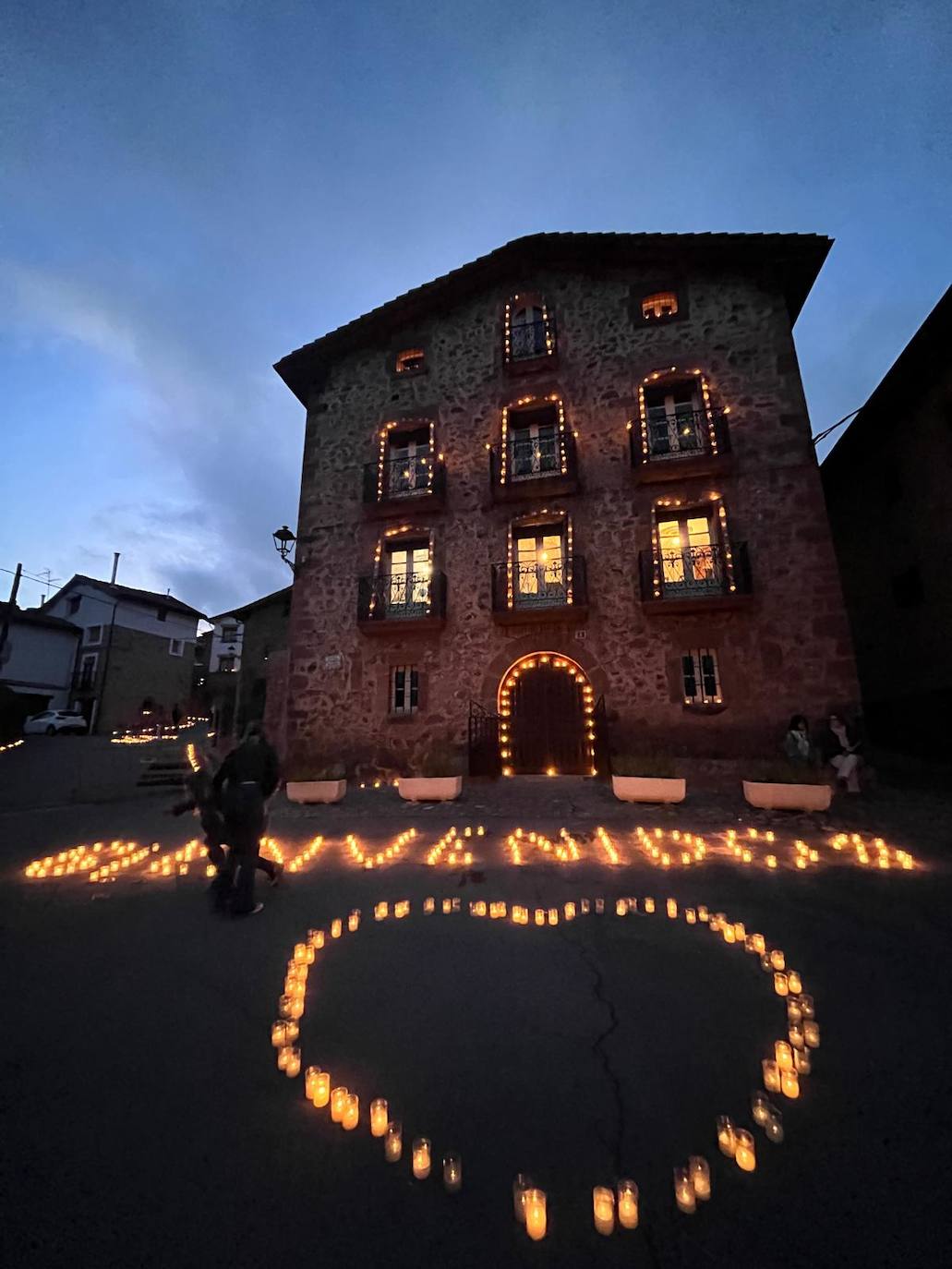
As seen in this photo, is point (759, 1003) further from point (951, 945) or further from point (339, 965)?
point (339, 965)

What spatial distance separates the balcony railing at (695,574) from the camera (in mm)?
10109

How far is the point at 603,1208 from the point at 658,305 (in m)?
15.6

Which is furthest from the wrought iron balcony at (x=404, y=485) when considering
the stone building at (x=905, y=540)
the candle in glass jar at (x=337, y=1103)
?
the candle in glass jar at (x=337, y=1103)

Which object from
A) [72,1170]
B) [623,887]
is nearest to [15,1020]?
[72,1170]

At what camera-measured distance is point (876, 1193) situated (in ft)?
5.28

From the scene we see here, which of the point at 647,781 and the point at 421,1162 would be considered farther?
the point at 647,781

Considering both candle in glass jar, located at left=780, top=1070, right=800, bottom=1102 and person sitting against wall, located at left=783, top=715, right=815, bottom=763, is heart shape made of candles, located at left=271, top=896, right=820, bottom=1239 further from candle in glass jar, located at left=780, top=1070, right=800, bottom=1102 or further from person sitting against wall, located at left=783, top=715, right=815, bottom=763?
person sitting against wall, located at left=783, top=715, right=815, bottom=763

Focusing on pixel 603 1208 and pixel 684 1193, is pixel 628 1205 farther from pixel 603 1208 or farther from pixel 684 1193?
pixel 684 1193

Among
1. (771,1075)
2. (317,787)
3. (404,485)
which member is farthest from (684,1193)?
(404,485)

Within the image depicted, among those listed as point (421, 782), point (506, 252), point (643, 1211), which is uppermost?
point (506, 252)

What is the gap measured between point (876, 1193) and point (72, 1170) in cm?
274

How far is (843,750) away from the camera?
8992 mm

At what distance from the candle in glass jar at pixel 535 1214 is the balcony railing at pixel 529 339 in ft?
46.9

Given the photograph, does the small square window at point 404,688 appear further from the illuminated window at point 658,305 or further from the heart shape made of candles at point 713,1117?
the illuminated window at point 658,305
